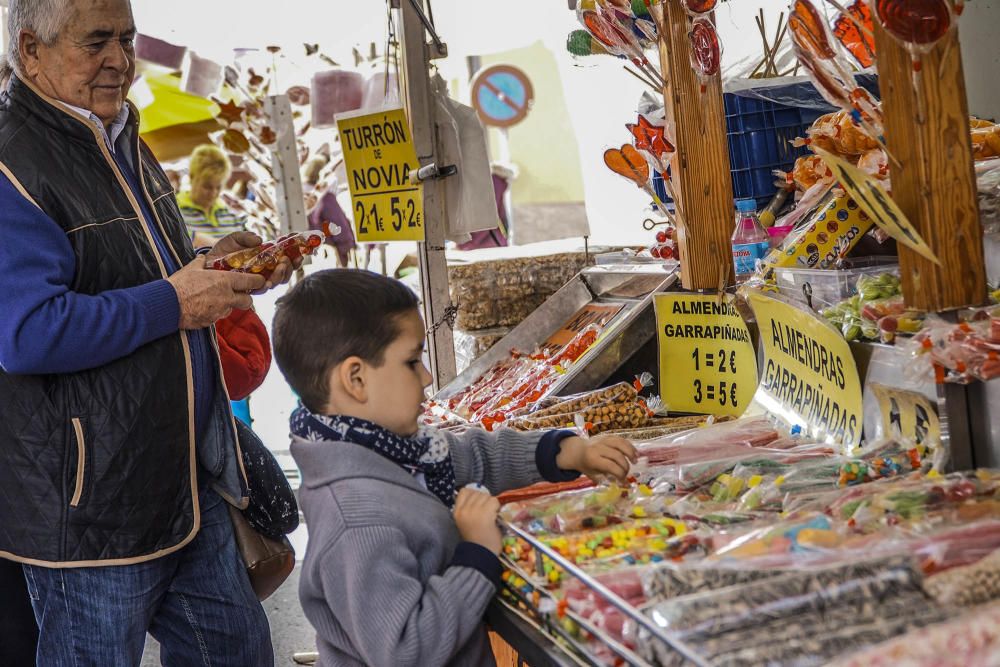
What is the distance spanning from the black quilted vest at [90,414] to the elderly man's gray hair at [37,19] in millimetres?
89

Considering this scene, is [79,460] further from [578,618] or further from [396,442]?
[578,618]

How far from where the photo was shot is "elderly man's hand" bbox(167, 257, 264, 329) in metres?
2.01

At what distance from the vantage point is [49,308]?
185cm

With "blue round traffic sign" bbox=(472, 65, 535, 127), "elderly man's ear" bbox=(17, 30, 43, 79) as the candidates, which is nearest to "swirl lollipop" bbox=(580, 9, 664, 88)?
"elderly man's ear" bbox=(17, 30, 43, 79)

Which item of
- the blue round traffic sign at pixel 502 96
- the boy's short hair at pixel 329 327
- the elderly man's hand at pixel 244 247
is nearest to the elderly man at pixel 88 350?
the elderly man's hand at pixel 244 247

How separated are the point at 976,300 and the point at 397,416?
0.94 m

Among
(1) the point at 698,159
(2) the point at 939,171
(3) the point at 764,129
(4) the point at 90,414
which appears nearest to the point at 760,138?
(3) the point at 764,129

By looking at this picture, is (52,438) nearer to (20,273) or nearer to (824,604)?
(20,273)

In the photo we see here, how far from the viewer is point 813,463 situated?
1732mm

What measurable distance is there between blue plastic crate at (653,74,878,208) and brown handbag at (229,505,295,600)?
1.76 meters

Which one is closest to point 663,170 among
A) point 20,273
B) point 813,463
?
point 813,463

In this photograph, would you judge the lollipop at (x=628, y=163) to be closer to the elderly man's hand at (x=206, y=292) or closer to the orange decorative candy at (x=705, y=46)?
the orange decorative candy at (x=705, y=46)

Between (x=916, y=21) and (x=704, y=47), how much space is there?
37.2 inches

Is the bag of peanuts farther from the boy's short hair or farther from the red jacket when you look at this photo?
the boy's short hair
